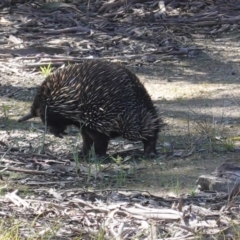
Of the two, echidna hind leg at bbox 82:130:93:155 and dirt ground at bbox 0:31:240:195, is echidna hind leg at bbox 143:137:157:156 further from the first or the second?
echidna hind leg at bbox 82:130:93:155

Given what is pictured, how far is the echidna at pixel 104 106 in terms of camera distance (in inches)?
348

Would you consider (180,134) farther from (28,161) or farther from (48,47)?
(48,47)

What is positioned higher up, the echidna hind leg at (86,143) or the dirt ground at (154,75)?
the echidna hind leg at (86,143)

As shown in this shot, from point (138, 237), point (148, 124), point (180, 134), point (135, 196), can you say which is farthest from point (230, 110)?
point (138, 237)

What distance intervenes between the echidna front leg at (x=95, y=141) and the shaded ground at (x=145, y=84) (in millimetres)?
186

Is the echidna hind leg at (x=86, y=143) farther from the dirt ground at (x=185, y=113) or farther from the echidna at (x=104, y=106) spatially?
the dirt ground at (x=185, y=113)

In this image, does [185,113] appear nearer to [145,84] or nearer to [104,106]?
[145,84]

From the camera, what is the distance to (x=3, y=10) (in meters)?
15.9

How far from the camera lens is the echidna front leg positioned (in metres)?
8.96

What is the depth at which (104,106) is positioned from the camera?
29.1ft

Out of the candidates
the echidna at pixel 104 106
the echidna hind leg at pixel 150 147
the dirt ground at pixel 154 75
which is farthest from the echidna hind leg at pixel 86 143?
the echidna hind leg at pixel 150 147

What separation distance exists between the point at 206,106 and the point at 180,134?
1.38 m

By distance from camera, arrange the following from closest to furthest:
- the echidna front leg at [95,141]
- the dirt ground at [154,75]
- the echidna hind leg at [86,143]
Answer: the dirt ground at [154,75] → the echidna front leg at [95,141] → the echidna hind leg at [86,143]

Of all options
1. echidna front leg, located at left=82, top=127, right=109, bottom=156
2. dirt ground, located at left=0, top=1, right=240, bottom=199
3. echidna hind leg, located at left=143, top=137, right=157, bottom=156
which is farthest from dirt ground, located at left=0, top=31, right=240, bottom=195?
echidna front leg, located at left=82, top=127, right=109, bottom=156
